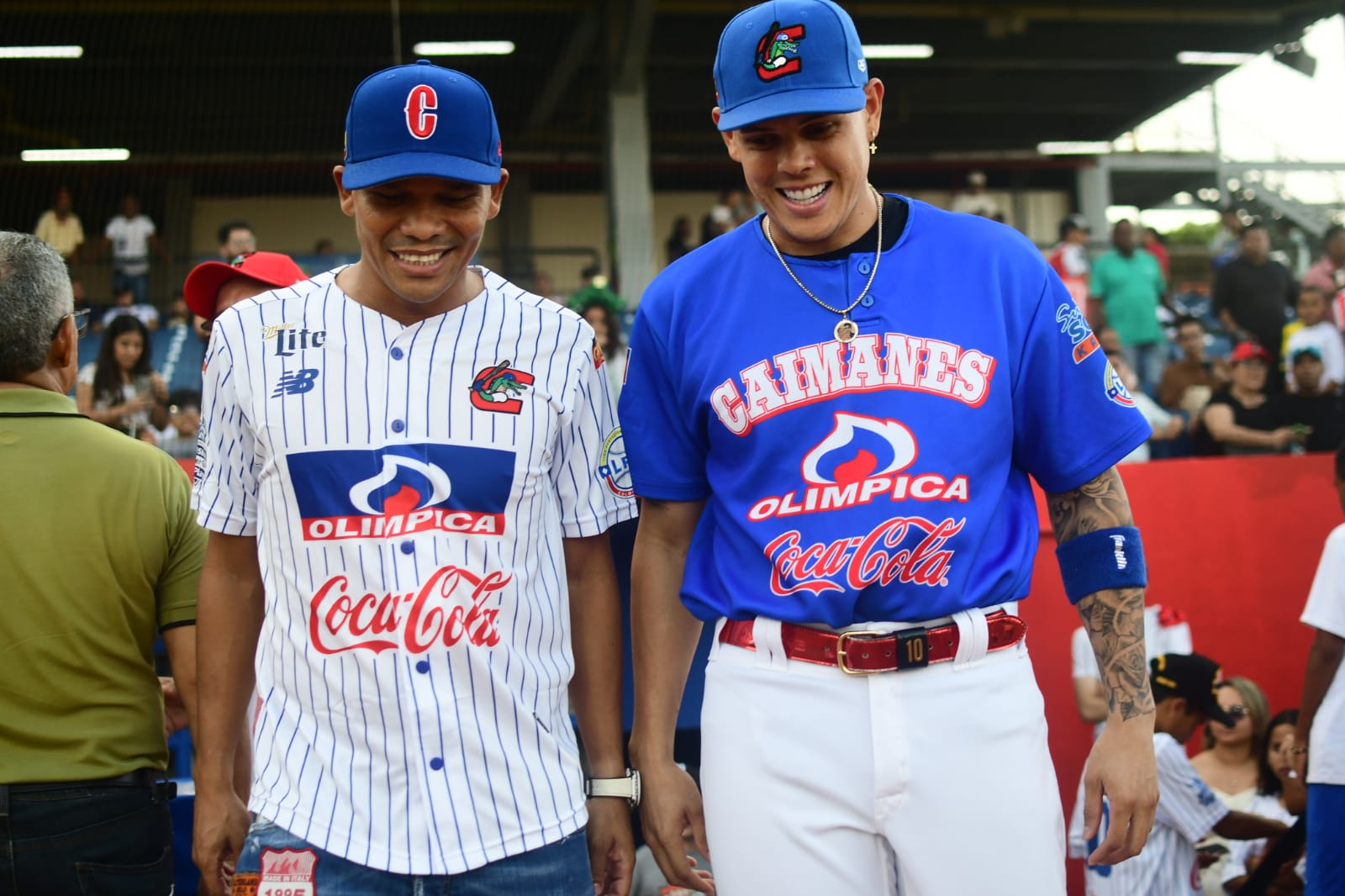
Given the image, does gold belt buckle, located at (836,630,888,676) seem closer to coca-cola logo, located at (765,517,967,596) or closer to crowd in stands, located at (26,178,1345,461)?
coca-cola logo, located at (765,517,967,596)

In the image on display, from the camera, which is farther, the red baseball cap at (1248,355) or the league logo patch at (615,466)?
the red baseball cap at (1248,355)

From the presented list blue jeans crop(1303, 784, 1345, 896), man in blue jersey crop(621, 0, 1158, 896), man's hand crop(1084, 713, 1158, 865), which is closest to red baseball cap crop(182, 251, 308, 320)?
man in blue jersey crop(621, 0, 1158, 896)

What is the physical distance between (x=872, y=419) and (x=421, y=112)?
94 centimetres

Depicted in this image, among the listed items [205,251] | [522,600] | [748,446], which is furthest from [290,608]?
[205,251]

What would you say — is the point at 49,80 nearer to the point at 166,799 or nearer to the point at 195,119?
the point at 195,119

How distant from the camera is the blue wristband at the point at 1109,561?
7.63ft

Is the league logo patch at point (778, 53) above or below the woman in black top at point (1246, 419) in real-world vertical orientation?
above

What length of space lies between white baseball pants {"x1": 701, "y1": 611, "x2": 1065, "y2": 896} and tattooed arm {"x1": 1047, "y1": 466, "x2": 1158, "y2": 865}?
4.3 inches

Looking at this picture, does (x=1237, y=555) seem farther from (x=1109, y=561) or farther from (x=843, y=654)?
(x=843, y=654)

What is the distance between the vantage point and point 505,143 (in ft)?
68.8

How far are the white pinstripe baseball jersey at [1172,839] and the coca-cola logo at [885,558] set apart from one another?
8.89 ft

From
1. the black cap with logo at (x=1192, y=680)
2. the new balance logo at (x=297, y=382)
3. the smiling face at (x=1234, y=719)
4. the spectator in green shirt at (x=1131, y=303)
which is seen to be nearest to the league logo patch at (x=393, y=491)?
the new balance logo at (x=297, y=382)

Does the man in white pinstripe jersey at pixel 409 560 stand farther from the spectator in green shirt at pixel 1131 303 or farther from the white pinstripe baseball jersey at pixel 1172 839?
the spectator in green shirt at pixel 1131 303

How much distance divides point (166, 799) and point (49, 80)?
19.5 m
